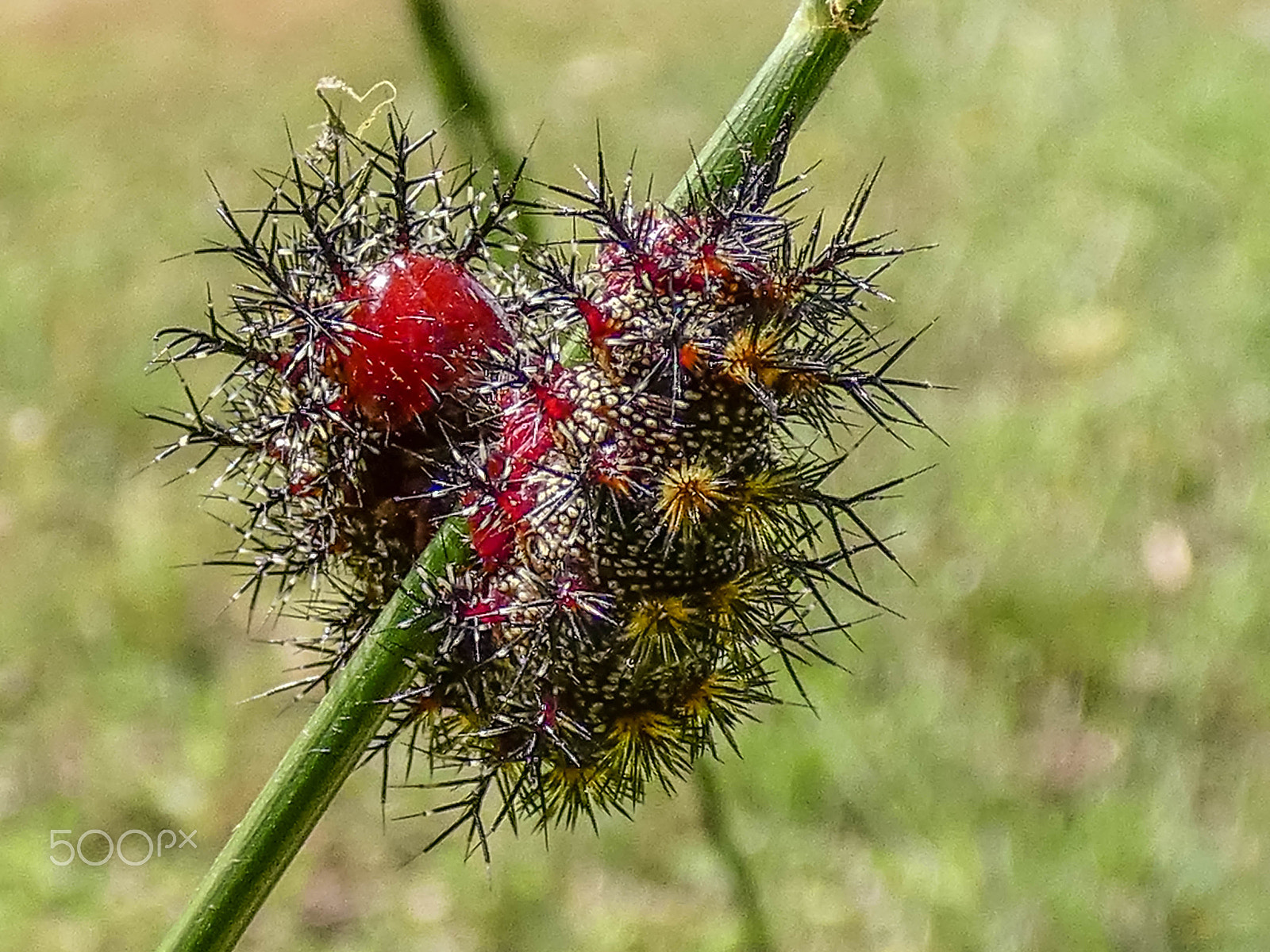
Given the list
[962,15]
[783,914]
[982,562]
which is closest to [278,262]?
[783,914]

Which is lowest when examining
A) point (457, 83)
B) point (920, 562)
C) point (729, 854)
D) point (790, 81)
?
point (729, 854)

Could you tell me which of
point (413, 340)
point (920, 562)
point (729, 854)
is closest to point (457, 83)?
point (413, 340)

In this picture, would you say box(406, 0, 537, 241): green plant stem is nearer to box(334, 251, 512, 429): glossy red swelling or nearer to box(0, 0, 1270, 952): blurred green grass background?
box(334, 251, 512, 429): glossy red swelling

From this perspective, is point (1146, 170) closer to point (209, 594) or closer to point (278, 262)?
point (209, 594)

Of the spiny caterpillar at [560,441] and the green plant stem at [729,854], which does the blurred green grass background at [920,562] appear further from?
the spiny caterpillar at [560,441]

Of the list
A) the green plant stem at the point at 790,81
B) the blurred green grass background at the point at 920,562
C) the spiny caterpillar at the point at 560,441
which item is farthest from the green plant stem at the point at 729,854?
the green plant stem at the point at 790,81

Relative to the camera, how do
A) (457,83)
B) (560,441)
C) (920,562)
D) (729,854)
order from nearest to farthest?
1. (560,441)
2. (457,83)
3. (729,854)
4. (920,562)

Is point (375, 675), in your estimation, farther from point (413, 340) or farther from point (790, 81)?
point (790, 81)
